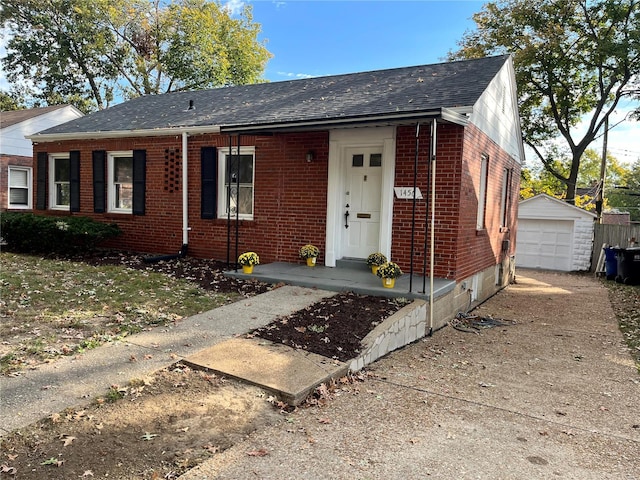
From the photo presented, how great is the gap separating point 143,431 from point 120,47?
96.0ft

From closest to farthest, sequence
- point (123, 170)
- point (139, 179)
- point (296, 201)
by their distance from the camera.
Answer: point (296, 201) < point (139, 179) < point (123, 170)

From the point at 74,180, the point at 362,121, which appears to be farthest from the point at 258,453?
the point at 74,180

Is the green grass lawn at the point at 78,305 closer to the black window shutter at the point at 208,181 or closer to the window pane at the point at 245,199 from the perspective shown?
the black window shutter at the point at 208,181

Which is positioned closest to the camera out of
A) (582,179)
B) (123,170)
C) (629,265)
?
(123,170)

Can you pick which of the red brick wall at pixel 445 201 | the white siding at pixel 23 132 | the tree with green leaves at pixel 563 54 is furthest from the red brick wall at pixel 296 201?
the tree with green leaves at pixel 563 54

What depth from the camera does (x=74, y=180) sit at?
11398 mm

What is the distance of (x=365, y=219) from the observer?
8281mm

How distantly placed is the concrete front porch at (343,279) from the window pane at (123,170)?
180 inches

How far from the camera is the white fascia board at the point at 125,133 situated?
961 centimetres

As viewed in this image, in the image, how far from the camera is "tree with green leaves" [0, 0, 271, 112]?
25266 mm

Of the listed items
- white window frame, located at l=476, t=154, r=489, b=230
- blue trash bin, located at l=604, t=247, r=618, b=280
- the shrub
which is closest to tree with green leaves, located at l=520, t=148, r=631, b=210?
blue trash bin, located at l=604, t=247, r=618, b=280

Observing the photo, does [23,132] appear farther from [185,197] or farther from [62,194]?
[185,197]

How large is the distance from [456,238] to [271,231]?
365 cm

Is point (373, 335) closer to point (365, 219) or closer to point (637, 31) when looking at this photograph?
point (365, 219)
